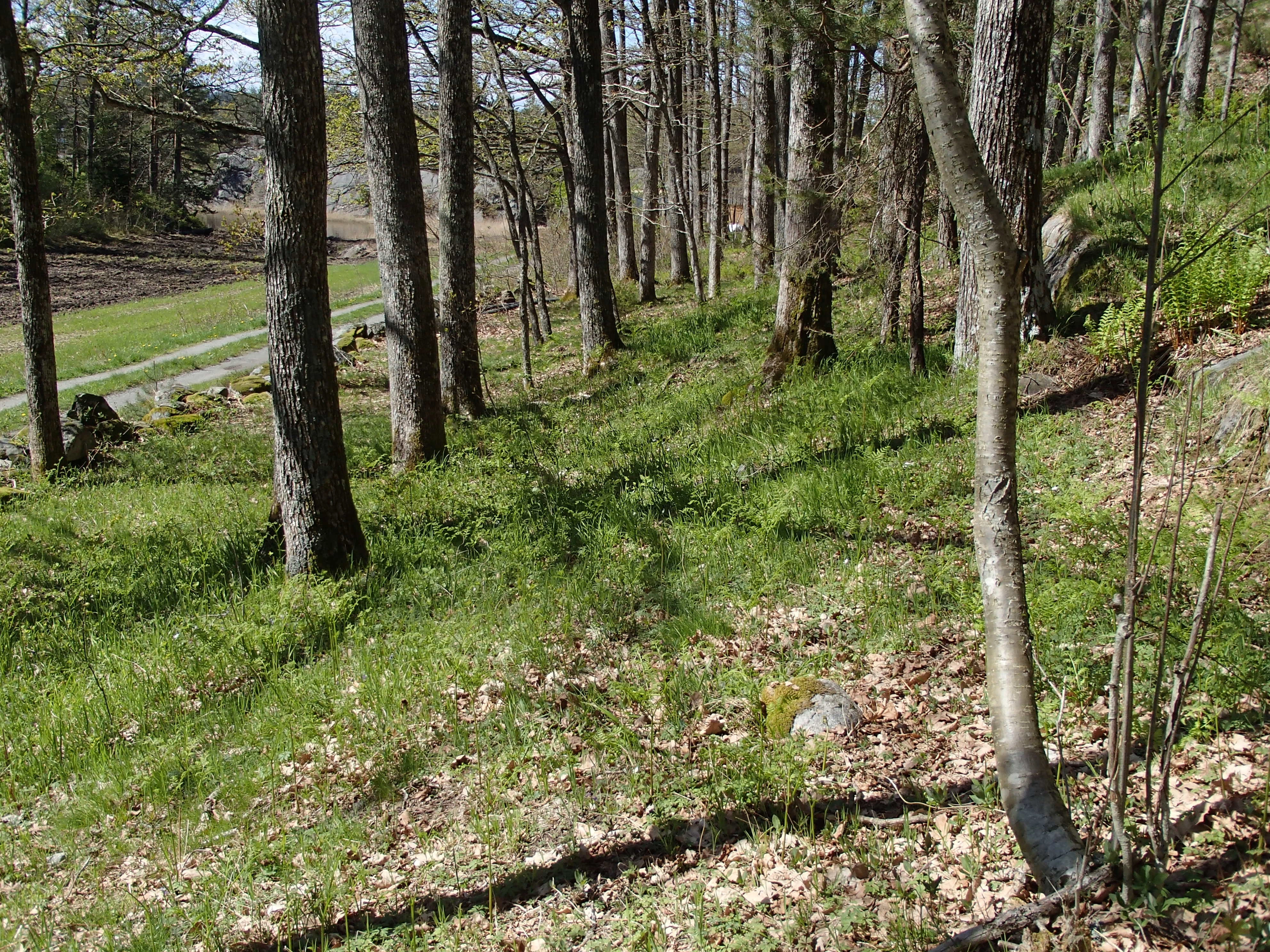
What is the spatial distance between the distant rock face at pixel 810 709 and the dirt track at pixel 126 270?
2738 cm

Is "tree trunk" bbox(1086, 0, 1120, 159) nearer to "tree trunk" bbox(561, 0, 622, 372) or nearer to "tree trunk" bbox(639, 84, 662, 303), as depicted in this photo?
"tree trunk" bbox(639, 84, 662, 303)

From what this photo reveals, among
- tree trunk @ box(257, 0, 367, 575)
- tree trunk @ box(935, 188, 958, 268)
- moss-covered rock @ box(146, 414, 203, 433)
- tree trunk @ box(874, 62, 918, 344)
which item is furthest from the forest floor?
moss-covered rock @ box(146, 414, 203, 433)

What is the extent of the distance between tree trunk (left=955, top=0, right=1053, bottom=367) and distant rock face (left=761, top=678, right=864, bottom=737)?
13.6 feet

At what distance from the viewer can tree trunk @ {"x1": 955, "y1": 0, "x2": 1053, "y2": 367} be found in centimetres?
677

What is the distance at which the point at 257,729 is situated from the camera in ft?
15.8

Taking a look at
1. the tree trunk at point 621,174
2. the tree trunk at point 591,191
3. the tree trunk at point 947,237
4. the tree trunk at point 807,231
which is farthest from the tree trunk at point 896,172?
the tree trunk at point 621,174

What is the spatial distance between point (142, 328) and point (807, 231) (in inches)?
896

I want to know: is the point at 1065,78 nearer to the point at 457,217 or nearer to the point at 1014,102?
the point at 457,217

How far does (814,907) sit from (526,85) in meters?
16.8

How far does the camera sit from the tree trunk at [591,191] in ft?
44.9

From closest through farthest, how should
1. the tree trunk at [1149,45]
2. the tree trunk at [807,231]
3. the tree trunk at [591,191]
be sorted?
the tree trunk at [1149,45] < the tree trunk at [807,231] < the tree trunk at [591,191]

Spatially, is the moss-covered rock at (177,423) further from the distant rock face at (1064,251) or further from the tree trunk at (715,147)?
the distant rock face at (1064,251)

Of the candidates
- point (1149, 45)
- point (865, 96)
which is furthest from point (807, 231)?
point (1149, 45)

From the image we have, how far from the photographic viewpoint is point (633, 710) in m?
4.48
